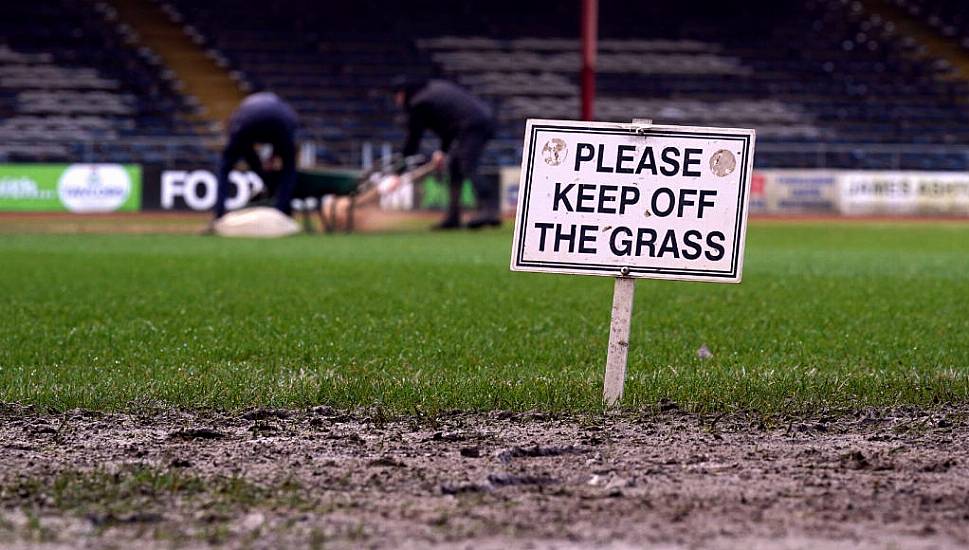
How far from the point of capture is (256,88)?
35.6 metres

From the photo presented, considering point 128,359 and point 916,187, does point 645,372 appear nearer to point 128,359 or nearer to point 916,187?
point 128,359

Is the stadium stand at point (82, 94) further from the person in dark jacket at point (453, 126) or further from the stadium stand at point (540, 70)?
the person in dark jacket at point (453, 126)

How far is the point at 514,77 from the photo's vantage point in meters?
37.2

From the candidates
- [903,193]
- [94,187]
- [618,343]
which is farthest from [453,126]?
[618,343]

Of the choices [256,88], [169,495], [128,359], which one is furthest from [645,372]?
[256,88]

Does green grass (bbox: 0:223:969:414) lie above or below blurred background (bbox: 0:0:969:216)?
below

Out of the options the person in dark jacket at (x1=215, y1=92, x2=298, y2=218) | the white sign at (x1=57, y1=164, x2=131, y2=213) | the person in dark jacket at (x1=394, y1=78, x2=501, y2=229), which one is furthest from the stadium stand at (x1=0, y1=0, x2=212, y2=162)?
the person in dark jacket at (x1=394, y1=78, x2=501, y2=229)

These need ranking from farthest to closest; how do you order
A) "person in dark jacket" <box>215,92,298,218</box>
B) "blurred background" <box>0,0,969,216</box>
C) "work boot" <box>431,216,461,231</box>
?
"blurred background" <box>0,0,969,216</box> < "work boot" <box>431,216,461,231</box> < "person in dark jacket" <box>215,92,298,218</box>

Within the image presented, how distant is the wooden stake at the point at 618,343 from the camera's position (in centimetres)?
562

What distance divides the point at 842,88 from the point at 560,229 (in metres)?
34.1

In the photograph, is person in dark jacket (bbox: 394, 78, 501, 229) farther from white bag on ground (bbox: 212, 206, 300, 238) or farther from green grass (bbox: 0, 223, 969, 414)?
green grass (bbox: 0, 223, 969, 414)

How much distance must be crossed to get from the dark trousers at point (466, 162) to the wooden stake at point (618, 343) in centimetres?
1562

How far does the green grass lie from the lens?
6.00 meters

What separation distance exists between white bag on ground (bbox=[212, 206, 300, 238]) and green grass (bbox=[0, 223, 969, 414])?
188 inches
